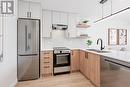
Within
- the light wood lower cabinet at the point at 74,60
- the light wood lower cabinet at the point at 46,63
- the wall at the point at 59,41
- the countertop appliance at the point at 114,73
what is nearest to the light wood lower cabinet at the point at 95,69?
the countertop appliance at the point at 114,73

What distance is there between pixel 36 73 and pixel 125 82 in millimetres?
2724

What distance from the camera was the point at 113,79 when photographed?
2.42m

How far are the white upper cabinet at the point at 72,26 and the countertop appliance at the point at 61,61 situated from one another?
838 mm

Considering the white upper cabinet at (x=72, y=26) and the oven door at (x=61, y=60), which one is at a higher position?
the white upper cabinet at (x=72, y=26)

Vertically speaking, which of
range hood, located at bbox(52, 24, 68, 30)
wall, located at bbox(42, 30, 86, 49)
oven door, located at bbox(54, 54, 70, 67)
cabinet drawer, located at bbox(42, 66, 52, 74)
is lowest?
cabinet drawer, located at bbox(42, 66, 52, 74)

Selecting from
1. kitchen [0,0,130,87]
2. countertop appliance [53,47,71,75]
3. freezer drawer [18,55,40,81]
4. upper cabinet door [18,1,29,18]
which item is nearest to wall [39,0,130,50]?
kitchen [0,0,130,87]

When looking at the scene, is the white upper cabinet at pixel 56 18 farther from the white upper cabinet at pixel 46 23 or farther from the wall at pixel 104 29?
the wall at pixel 104 29

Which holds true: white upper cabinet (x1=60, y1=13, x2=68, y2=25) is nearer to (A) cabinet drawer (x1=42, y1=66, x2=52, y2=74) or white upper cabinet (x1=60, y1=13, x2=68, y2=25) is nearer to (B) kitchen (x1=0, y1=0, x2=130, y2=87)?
(B) kitchen (x1=0, y1=0, x2=130, y2=87)

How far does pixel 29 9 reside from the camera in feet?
13.0

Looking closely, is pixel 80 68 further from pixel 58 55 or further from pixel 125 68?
pixel 125 68

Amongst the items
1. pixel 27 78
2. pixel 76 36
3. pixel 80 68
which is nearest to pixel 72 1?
pixel 76 36

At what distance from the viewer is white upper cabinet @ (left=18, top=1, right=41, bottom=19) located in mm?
3863

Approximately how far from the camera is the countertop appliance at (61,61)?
170 inches

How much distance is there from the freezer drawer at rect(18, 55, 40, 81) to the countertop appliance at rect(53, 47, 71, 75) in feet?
2.35
